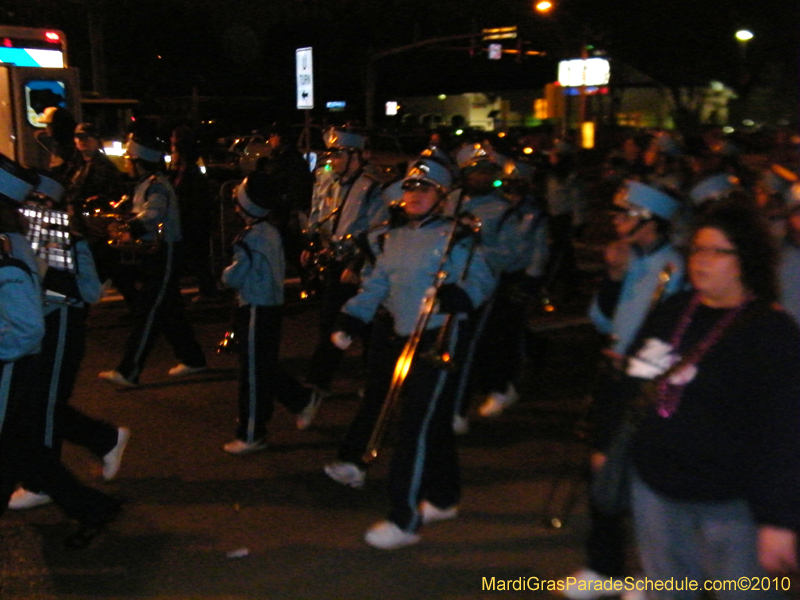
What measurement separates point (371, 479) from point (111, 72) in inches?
1672

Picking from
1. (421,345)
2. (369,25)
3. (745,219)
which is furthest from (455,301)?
(369,25)

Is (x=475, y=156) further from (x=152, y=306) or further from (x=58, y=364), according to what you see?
(x=58, y=364)

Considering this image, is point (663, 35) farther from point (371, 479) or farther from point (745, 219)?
point (745, 219)

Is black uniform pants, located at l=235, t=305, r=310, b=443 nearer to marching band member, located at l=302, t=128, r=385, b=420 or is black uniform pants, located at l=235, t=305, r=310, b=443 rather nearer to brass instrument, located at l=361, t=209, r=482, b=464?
marching band member, located at l=302, t=128, r=385, b=420

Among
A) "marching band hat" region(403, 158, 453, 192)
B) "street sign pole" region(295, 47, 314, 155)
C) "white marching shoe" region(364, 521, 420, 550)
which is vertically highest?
"street sign pole" region(295, 47, 314, 155)

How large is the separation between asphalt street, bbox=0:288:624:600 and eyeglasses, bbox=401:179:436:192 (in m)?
1.45

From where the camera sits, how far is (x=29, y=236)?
496 centimetres

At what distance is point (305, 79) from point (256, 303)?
356 inches

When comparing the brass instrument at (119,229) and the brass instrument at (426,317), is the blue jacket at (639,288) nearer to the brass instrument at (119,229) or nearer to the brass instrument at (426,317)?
the brass instrument at (426,317)

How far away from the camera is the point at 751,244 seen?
321 cm

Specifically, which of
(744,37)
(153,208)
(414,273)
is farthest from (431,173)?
(744,37)

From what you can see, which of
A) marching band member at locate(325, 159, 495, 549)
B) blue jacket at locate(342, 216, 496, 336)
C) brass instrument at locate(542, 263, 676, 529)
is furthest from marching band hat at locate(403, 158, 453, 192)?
brass instrument at locate(542, 263, 676, 529)

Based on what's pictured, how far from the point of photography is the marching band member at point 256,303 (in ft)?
20.3

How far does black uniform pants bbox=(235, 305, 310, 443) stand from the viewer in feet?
20.6
